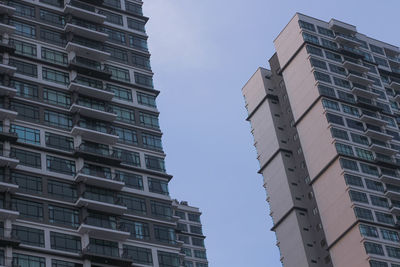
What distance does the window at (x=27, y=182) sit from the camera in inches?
2948

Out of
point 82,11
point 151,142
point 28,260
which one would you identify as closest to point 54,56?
point 82,11

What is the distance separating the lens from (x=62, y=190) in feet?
254

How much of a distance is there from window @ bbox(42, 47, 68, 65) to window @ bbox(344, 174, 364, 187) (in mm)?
45047

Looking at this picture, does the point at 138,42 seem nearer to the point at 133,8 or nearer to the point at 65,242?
the point at 133,8

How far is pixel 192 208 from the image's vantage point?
139625 millimetres

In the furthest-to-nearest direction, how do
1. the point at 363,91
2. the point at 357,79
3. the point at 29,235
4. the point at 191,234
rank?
the point at 191,234 < the point at 357,79 < the point at 363,91 < the point at 29,235

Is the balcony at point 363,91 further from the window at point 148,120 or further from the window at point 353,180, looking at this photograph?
the window at point 148,120

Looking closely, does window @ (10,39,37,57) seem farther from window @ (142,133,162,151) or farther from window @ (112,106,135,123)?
window @ (142,133,162,151)


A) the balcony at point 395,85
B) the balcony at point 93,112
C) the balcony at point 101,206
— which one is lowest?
the balcony at point 101,206

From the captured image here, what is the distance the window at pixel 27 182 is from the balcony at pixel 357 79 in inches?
2495

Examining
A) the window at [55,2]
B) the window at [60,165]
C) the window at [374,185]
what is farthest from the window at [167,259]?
the window at [374,185]

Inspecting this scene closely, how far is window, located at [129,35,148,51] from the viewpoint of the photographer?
96000mm

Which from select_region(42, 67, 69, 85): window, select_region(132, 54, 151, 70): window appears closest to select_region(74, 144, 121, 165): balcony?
select_region(42, 67, 69, 85): window

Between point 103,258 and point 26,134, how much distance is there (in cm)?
1555
